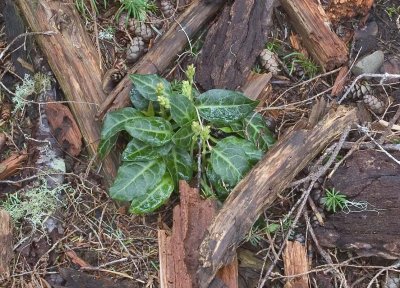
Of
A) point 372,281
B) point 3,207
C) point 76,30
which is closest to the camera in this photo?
point 372,281

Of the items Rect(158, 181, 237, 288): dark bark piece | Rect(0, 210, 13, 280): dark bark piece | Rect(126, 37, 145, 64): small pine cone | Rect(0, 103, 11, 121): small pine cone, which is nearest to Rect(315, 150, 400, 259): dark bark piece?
Rect(158, 181, 237, 288): dark bark piece

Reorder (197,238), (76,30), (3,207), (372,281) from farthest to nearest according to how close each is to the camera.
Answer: (76,30)
(3,207)
(372,281)
(197,238)

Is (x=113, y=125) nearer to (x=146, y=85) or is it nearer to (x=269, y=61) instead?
(x=146, y=85)

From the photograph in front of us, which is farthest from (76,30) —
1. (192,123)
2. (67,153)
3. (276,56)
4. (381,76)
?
(381,76)

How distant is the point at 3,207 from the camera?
2.73 meters

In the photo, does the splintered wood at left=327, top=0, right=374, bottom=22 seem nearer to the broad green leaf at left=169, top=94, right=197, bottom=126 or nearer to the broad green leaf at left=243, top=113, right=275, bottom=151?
the broad green leaf at left=243, top=113, right=275, bottom=151

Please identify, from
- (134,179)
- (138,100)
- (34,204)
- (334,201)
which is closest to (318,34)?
(334,201)

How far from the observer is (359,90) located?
9.62 ft

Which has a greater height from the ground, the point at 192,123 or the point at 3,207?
the point at 3,207

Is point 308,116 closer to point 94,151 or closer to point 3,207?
point 94,151

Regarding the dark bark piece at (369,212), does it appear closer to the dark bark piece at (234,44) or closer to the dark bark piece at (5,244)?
the dark bark piece at (234,44)

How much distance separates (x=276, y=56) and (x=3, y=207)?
1.70m

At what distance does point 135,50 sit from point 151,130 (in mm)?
572

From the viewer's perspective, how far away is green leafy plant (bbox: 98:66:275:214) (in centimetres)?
261
